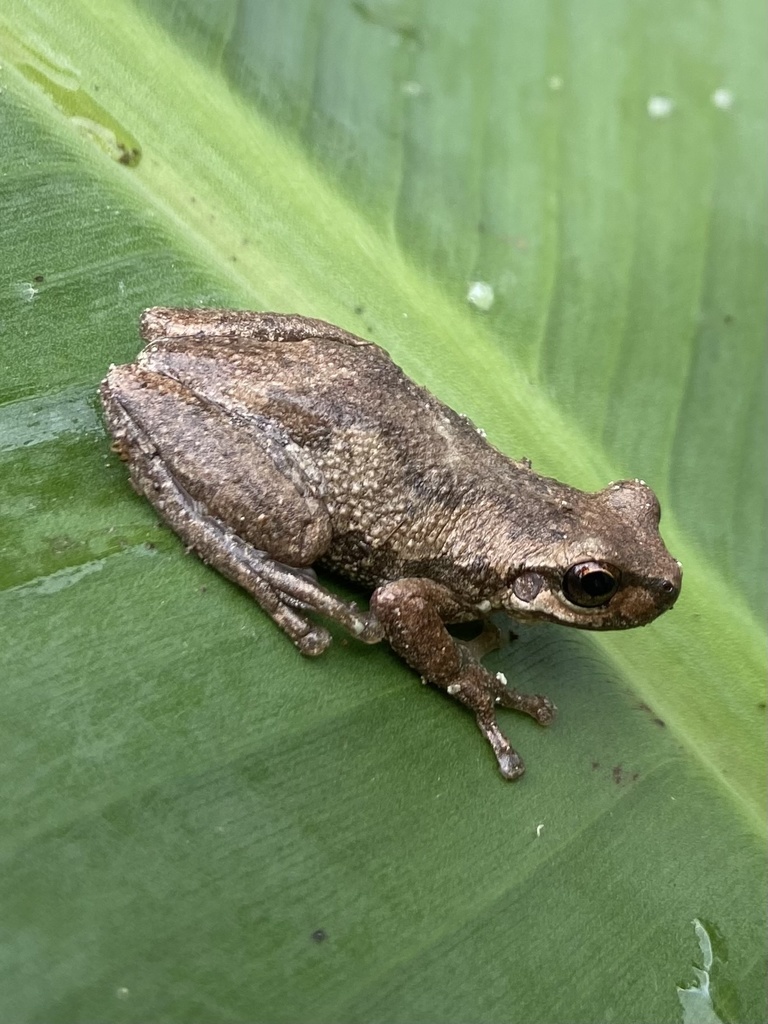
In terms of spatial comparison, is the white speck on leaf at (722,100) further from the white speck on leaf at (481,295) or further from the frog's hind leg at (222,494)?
the frog's hind leg at (222,494)

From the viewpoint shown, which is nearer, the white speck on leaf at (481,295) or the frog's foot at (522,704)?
the frog's foot at (522,704)

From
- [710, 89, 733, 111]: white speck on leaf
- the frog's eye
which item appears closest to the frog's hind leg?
the frog's eye

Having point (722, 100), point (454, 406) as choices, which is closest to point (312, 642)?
point (454, 406)

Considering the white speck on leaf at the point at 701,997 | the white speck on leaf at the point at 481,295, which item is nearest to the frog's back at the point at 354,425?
the white speck on leaf at the point at 481,295

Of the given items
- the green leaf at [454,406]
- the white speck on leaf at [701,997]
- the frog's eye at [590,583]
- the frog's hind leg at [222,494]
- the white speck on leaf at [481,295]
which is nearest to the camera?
the green leaf at [454,406]

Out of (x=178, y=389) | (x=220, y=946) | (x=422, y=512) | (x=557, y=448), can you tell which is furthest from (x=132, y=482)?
(x=557, y=448)

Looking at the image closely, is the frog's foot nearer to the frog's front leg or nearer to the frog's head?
the frog's front leg

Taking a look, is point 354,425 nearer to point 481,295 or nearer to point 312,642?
point 312,642
